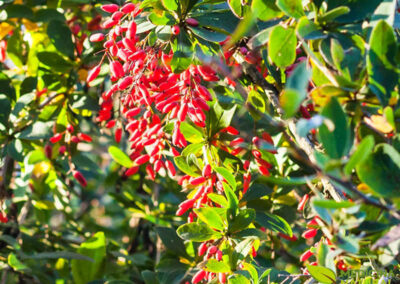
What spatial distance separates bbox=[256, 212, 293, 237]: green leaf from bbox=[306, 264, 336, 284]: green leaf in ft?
0.91

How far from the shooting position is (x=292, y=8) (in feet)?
2.82

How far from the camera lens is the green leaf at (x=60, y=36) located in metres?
1.75

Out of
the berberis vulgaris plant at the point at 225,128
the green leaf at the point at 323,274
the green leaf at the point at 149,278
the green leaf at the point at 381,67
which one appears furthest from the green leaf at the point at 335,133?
the green leaf at the point at 149,278

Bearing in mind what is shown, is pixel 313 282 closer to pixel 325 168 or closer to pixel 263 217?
pixel 263 217

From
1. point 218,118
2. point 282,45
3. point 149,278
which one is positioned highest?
point 282,45

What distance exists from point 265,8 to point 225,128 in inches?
18.5

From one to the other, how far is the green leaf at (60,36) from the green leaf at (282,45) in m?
1.06

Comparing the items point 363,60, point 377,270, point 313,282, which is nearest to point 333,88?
point 363,60

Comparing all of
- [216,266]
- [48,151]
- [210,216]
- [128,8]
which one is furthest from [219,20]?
[48,151]

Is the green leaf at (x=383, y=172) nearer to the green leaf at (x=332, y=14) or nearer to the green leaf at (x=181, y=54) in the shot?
the green leaf at (x=332, y=14)

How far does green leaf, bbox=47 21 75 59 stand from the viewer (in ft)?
5.73

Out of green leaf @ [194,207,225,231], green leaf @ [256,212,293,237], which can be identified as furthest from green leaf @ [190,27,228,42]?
green leaf @ [256,212,293,237]

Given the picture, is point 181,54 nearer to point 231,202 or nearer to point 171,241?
point 231,202

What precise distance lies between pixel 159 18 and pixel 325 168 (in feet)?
2.10
